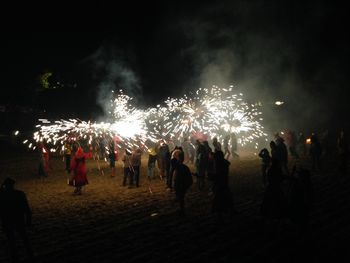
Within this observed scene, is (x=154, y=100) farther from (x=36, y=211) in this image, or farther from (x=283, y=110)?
(x=36, y=211)

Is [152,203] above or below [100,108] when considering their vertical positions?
below

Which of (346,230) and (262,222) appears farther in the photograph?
(262,222)

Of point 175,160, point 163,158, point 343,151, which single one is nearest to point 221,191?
point 175,160

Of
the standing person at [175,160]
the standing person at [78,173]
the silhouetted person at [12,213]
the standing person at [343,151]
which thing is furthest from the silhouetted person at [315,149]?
the silhouetted person at [12,213]

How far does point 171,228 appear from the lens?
901 centimetres

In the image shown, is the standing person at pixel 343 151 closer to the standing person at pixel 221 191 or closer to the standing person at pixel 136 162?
the standing person at pixel 221 191

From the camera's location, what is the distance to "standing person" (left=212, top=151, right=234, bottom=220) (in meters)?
9.16

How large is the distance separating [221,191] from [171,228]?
148cm

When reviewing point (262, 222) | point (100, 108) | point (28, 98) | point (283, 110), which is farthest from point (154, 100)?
point (262, 222)

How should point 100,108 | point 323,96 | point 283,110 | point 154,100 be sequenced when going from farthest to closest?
point 323,96 → point 283,110 → point 154,100 → point 100,108

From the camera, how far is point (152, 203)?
468 inches

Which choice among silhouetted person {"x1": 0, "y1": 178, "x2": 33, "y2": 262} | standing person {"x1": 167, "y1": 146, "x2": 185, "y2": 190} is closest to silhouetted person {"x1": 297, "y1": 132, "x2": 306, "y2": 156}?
standing person {"x1": 167, "y1": 146, "x2": 185, "y2": 190}

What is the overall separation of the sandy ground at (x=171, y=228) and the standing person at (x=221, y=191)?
38cm

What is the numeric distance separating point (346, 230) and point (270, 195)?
1672mm
